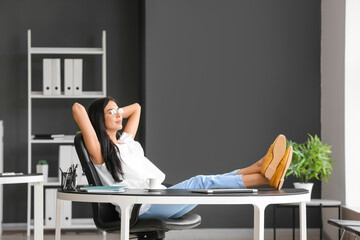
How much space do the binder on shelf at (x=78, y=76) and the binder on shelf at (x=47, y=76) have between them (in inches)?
9.2

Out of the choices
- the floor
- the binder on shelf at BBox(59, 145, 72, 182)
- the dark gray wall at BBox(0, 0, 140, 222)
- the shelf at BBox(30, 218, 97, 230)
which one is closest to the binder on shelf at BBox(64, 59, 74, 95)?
the dark gray wall at BBox(0, 0, 140, 222)

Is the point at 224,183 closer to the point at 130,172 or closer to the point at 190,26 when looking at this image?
the point at 130,172

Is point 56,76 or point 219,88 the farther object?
point 56,76

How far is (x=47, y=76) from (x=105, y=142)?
2773 mm

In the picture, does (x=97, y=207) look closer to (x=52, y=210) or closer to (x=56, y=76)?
(x=52, y=210)

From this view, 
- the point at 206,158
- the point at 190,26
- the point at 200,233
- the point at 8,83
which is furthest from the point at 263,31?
the point at 8,83

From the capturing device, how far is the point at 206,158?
19.0 feet

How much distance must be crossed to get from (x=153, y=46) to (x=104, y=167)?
7.85ft

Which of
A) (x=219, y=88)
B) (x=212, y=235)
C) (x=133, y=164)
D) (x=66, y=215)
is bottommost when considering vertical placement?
(x=212, y=235)

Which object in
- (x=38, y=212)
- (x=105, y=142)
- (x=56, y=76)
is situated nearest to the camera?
(x=105, y=142)

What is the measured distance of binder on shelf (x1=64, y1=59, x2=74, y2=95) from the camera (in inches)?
245

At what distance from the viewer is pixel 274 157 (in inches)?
127

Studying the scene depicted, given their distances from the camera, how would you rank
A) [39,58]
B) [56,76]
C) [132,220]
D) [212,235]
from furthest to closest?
[39,58] → [56,76] → [212,235] → [132,220]

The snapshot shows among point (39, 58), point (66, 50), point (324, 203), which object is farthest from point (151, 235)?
point (39, 58)
